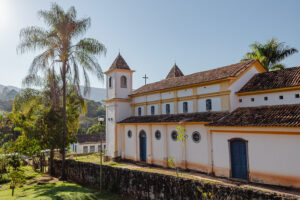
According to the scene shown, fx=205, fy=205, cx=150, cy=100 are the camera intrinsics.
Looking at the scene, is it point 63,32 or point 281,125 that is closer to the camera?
point 281,125

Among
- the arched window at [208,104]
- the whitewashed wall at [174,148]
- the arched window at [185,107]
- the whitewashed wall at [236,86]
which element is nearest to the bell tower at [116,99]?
the whitewashed wall at [174,148]

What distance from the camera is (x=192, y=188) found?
8539 mm

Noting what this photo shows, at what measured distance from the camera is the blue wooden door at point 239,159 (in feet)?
43.4

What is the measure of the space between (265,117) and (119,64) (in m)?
17.3

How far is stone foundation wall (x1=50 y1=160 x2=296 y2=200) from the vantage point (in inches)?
292

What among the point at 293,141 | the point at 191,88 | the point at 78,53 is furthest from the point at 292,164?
the point at 78,53

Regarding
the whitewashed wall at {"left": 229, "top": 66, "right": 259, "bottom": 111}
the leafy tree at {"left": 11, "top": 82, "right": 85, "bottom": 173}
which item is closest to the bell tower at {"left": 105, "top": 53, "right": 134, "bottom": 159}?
the leafy tree at {"left": 11, "top": 82, "right": 85, "bottom": 173}

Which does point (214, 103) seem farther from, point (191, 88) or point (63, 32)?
point (63, 32)

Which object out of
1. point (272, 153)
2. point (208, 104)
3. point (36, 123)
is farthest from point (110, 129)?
point (272, 153)

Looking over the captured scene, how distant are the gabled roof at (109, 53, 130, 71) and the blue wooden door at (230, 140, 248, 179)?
15813 millimetres

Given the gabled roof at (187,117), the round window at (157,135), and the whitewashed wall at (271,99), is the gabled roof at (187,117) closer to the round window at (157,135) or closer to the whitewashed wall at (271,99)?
the round window at (157,135)

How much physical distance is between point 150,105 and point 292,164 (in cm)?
1397

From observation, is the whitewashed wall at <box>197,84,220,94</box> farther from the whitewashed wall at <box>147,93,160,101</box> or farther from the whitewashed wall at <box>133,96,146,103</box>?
the whitewashed wall at <box>133,96,146,103</box>

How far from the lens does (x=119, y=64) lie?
25.1m
